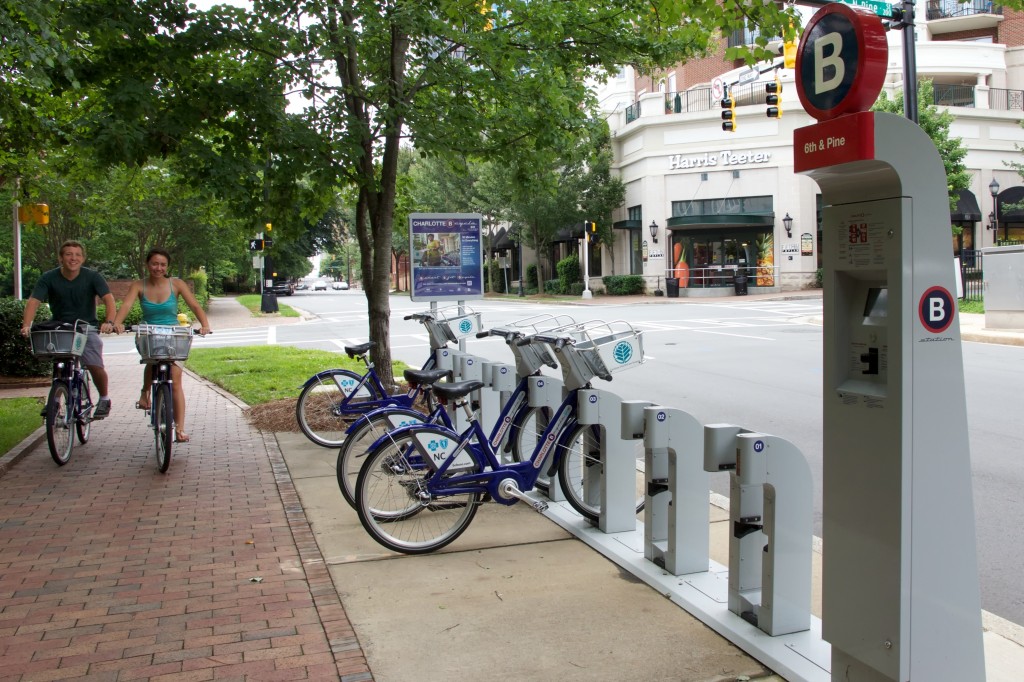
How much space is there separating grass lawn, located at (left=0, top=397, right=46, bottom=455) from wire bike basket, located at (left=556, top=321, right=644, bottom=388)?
5509mm

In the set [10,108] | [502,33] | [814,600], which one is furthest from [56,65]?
[814,600]

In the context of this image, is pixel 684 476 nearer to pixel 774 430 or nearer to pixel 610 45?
pixel 774 430

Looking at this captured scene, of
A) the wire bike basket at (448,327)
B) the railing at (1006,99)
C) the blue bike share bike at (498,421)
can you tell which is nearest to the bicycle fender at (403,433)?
the blue bike share bike at (498,421)

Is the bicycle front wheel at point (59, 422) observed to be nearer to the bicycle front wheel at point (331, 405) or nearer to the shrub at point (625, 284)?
the bicycle front wheel at point (331, 405)

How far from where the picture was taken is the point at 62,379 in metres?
7.48

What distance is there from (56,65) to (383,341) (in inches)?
162

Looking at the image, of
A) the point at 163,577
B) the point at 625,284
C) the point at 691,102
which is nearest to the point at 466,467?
the point at 163,577

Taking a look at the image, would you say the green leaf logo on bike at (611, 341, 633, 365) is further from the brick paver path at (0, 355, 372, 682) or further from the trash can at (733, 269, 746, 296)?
the trash can at (733, 269, 746, 296)

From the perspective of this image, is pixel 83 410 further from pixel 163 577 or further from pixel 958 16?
pixel 958 16

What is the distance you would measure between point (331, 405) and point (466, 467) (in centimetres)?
371

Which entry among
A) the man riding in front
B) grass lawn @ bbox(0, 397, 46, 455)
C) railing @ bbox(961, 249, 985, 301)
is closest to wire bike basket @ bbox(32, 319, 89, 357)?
the man riding in front

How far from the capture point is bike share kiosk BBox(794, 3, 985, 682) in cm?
273

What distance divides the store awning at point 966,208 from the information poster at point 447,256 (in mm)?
34503

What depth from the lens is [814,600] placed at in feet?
14.1
